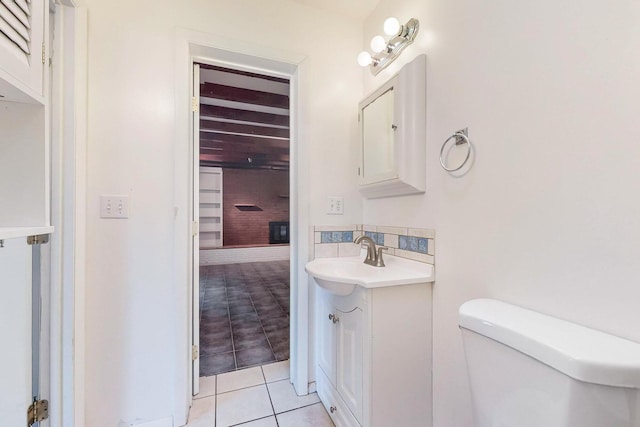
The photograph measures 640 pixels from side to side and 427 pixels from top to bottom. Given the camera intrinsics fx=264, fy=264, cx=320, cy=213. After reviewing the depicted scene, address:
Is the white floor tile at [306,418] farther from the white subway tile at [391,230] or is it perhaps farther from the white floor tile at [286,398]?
the white subway tile at [391,230]

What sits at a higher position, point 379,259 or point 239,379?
point 379,259

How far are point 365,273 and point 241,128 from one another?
11.8 ft

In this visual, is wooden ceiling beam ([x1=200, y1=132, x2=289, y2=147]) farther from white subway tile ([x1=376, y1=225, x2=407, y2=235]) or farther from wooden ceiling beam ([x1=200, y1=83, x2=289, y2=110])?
white subway tile ([x1=376, y1=225, x2=407, y2=235])

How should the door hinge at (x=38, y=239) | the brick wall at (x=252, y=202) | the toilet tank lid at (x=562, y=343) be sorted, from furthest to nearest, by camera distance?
the brick wall at (x=252, y=202) < the door hinge at (x=38, y=239) < the toilet tank lid at (x=562, y=343)

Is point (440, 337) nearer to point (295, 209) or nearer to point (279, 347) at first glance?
point (295, 209)

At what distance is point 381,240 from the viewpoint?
1557 millimetres

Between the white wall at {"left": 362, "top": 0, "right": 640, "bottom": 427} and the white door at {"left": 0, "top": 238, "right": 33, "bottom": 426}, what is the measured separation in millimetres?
1519

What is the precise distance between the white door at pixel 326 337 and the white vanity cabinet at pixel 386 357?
11 cm

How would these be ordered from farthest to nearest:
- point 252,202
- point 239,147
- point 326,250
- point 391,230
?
point 252,202 → point 239,147 → point 326,250 → point 391,230

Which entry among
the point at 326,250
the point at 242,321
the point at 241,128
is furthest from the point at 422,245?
the point at 241,128

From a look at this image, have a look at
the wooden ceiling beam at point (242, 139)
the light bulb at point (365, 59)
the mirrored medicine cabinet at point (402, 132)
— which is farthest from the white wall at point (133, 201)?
the wooden ceiling beam at point (242, 139)

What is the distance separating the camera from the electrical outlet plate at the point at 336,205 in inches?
65.4

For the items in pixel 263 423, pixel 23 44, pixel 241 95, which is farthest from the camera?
pixel 241 95

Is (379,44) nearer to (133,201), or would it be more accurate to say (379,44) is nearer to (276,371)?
(133,201)
